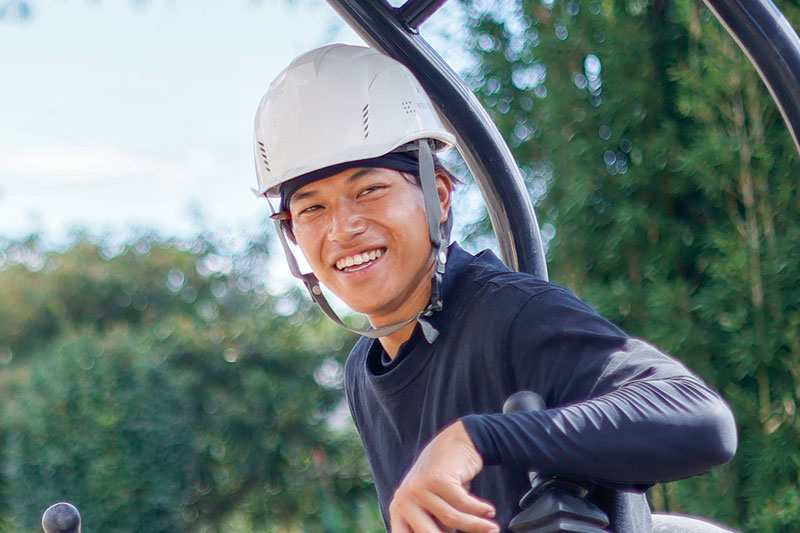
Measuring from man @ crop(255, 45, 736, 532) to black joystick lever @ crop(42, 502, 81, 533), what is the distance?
1.92 ft

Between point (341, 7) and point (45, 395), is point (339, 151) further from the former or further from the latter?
point (45, 395)

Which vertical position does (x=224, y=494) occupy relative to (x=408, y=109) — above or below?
below

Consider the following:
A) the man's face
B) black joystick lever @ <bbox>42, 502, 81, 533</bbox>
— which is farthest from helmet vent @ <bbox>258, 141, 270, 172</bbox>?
black joystick lever @ <bbox>42, 502, 81, 533</bbox>

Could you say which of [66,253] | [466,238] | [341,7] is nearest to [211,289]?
[66,253]

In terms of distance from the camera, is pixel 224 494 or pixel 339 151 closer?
pixel 339 151

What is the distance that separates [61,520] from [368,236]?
0.73m

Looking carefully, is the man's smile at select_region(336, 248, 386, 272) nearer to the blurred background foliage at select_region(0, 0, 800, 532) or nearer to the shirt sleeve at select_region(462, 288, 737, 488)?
the shirt sleeve at select_region(462, 288, 737, 488)

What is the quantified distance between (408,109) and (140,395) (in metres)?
6.58

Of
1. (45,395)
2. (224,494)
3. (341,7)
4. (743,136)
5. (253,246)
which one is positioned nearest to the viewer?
(341,7)

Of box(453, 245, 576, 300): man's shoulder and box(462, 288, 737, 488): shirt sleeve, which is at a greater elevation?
box(453, 245, 576, 300): man's shoulder

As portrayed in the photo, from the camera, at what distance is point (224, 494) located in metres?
8.74

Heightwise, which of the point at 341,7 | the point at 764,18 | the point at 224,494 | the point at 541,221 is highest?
the point at 341,7

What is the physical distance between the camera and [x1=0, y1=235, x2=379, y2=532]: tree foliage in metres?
7.76

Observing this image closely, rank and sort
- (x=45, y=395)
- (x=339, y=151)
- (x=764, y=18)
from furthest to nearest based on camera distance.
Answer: (x=45, y=395)
(x=339, y=151)
(x=764, y=18)
